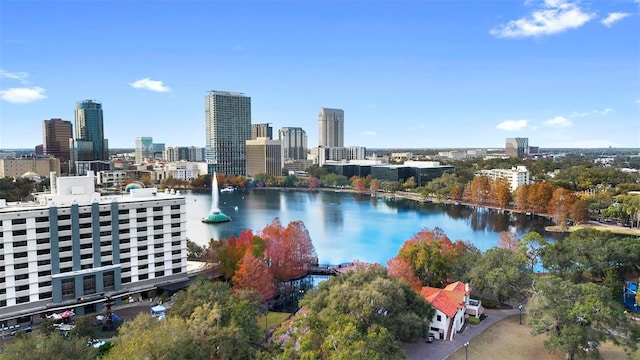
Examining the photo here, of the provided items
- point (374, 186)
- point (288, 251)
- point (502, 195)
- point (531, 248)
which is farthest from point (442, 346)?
point (374, 186)

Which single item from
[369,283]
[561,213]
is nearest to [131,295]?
[369,283]

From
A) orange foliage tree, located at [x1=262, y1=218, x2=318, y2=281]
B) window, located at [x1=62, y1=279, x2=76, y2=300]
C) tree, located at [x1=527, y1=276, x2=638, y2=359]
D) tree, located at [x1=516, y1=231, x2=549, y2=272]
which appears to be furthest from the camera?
orange foliage tree, located at [x1=262, y1=218, x2=318, y2=281]

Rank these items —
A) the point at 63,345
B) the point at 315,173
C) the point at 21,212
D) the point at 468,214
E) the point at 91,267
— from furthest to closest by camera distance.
Answer: the point at 315,173 → the point at 468,214 → the point at 91,267 → the point at 21,212 → the point at 63,345

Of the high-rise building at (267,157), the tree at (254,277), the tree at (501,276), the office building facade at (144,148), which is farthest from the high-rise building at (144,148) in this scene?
the tree at (501,276)

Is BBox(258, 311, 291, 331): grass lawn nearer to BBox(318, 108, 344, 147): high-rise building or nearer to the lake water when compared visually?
the lake water

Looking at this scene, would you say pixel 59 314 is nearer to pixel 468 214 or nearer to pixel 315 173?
pixel 468 214

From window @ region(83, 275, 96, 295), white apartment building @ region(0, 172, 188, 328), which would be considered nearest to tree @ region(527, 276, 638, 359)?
white apartment building @ region(0, 172, 188, 328)
